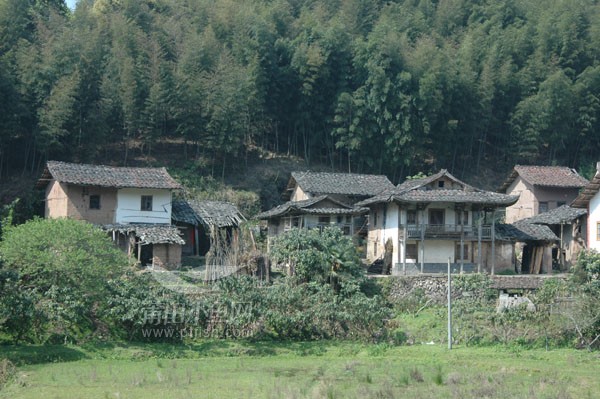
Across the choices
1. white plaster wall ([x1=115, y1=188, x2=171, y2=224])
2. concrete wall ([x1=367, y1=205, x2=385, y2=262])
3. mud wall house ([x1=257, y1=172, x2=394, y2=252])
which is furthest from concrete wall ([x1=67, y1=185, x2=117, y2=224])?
concrete wall ([x1=367, y1=205, x2=385, y2=262])

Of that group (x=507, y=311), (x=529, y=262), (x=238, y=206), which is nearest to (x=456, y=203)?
(x=529, y=262)

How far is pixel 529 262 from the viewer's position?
119 ft

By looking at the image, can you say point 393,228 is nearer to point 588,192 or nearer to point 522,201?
point 588,192

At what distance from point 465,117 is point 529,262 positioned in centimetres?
1278

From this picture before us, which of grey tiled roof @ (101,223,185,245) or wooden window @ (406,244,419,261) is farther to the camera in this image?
wooden window @ (406,244,419,261)

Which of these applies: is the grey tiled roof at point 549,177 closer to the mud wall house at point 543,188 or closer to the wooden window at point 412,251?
the mud wall house at point 543,188

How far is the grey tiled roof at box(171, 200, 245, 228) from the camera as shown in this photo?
36.3 metres

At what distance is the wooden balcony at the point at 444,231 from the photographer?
111ft

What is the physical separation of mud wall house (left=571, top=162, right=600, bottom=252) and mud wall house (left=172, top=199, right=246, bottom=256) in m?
14.0

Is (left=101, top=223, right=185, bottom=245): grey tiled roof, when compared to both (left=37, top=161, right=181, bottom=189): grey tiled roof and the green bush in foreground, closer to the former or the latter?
(left=37, top=161, right=181, bottom=189): grey tiled roof

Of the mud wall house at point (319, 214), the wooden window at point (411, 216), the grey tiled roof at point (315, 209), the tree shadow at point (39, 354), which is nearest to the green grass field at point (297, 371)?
the tree shadow at point (39, 354)

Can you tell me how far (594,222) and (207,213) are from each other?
15.8m

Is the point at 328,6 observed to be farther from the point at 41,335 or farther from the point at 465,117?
the point at 41,335

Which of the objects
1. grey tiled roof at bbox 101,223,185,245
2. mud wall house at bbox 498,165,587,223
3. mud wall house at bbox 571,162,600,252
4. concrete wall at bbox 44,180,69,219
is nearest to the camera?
mud wall house at bbox 571,162,600,252
